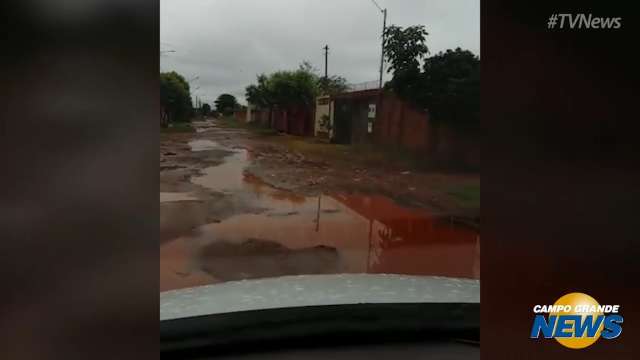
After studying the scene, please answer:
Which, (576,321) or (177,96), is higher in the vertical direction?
(177,96)

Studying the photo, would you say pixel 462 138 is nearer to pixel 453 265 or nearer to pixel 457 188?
pixel 457 188

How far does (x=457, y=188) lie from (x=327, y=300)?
49.3 inches

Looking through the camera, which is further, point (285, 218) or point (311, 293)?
point (285, 218)

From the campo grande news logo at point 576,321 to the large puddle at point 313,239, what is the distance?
1053mm

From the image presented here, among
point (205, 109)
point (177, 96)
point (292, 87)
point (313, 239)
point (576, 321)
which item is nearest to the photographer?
point (576, 321)

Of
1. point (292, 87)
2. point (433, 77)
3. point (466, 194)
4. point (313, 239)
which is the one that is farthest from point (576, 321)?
point (292, 87)

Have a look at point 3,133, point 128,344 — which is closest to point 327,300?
point 128,344

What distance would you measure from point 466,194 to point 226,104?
158 cm

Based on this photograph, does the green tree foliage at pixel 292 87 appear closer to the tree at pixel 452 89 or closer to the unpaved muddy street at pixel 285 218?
the unpaved muddy street at pixel 285 218

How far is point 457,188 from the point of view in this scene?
11.0 ft

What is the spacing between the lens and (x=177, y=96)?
2.82 m

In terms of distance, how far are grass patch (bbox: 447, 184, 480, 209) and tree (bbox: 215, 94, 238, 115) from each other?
1456 mm

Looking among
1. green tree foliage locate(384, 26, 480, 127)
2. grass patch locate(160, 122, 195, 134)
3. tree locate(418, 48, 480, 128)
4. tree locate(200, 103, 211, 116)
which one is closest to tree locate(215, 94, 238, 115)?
tree locate(200, 103, 211, 116)

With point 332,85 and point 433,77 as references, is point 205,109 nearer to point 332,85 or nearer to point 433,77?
point 332,85
